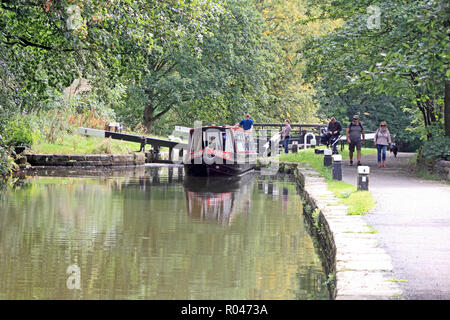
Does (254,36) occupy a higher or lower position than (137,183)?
higher

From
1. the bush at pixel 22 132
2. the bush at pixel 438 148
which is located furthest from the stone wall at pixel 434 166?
the bush at pixel 22 132

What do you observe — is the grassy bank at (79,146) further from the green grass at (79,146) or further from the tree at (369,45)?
the tree at (369,45)

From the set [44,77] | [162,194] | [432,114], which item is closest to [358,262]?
[162,194]

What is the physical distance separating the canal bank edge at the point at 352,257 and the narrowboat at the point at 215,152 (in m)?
12.5

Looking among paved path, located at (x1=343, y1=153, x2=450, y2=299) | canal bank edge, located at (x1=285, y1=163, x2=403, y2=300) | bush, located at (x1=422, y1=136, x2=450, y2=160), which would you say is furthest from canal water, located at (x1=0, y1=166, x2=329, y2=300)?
bush, located at (x1=422, y1=136, x2=450, y2=160)

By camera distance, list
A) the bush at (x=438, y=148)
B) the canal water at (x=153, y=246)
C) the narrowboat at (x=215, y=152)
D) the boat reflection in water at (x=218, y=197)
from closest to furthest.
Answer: the canal water at (x=153, y=246) < the boat reflection in water at (x=218, y=197) < the bush at (x=438, y=148) < the narrowboat at (x=215, y=152)

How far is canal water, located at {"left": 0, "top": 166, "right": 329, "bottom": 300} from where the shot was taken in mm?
8016

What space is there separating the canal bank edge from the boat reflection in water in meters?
2.41

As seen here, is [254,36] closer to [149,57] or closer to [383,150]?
[383,150]

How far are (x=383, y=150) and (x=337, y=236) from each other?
17361 millimetres

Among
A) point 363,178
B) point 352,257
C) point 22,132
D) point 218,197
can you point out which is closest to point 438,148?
point 218,197

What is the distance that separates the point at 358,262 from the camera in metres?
7.75

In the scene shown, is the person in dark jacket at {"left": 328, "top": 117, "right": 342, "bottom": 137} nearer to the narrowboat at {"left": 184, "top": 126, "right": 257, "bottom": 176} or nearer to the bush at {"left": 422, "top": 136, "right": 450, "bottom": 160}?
the narrowboat at {"left": 184, "top": 126, "right": 257, "bottom": 176}

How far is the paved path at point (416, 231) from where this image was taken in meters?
6.98
